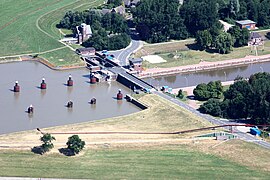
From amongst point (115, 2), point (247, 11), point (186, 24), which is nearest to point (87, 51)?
point (186, 24)

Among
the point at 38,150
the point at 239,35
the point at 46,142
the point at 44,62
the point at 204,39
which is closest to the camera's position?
the point at 46,142

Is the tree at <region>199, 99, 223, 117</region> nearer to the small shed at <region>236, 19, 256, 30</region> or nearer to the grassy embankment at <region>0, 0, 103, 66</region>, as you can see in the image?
the grassy embankment at <region>0, 0, 103, 66</region>

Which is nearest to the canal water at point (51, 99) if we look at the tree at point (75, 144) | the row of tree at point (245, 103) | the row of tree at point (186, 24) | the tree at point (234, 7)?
the row of tree at point (245, 103)

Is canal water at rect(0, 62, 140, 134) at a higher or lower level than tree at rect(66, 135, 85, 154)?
lower

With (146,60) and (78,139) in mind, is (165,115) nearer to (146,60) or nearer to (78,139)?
(78,139)

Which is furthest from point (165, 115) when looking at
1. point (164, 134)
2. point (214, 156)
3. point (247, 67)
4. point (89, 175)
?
Answer: point (247, 67)

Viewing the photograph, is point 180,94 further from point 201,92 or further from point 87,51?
point 87,51

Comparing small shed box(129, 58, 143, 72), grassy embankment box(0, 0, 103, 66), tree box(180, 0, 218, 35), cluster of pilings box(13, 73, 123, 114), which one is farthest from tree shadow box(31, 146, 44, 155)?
tree box(180, 0, 218, 35)
